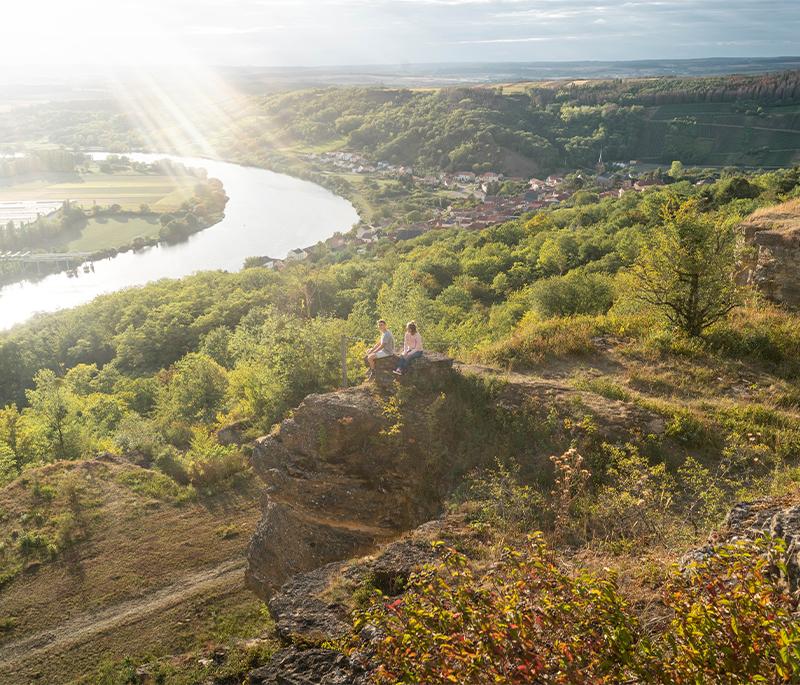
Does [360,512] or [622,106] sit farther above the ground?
[622,106]

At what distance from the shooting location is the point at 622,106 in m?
115

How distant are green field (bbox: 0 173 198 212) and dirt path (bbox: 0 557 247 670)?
79.8 meters

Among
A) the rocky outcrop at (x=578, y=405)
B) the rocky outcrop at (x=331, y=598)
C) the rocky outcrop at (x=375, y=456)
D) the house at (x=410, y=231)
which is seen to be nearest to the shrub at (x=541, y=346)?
the rocky outcrop at (x=578, y=405)

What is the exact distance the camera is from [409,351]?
34.9ft

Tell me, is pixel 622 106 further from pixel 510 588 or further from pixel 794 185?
pixel 510 588

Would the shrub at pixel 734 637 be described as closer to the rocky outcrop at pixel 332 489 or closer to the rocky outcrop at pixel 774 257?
the rocky outcrop at pixel 332 489

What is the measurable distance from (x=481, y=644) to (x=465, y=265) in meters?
33.1

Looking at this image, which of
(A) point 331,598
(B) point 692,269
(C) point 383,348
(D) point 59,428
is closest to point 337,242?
(D) point 59,428

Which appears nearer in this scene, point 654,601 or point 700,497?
point 654,601

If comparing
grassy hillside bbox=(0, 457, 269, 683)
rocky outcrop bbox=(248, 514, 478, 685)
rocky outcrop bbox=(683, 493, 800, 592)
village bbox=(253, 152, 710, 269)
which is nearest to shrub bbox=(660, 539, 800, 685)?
rocky outcrop bbox=(683, 493, 800, 592)

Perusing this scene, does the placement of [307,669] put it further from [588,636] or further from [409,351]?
[409,351]

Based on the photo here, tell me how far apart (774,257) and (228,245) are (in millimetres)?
66376

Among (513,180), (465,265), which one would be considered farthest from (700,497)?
(513,180)

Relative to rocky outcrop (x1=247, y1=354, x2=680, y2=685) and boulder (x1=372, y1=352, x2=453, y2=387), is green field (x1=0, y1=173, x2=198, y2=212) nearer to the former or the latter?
boulder (x1=372, y1=352, x2=453, y2=387)
